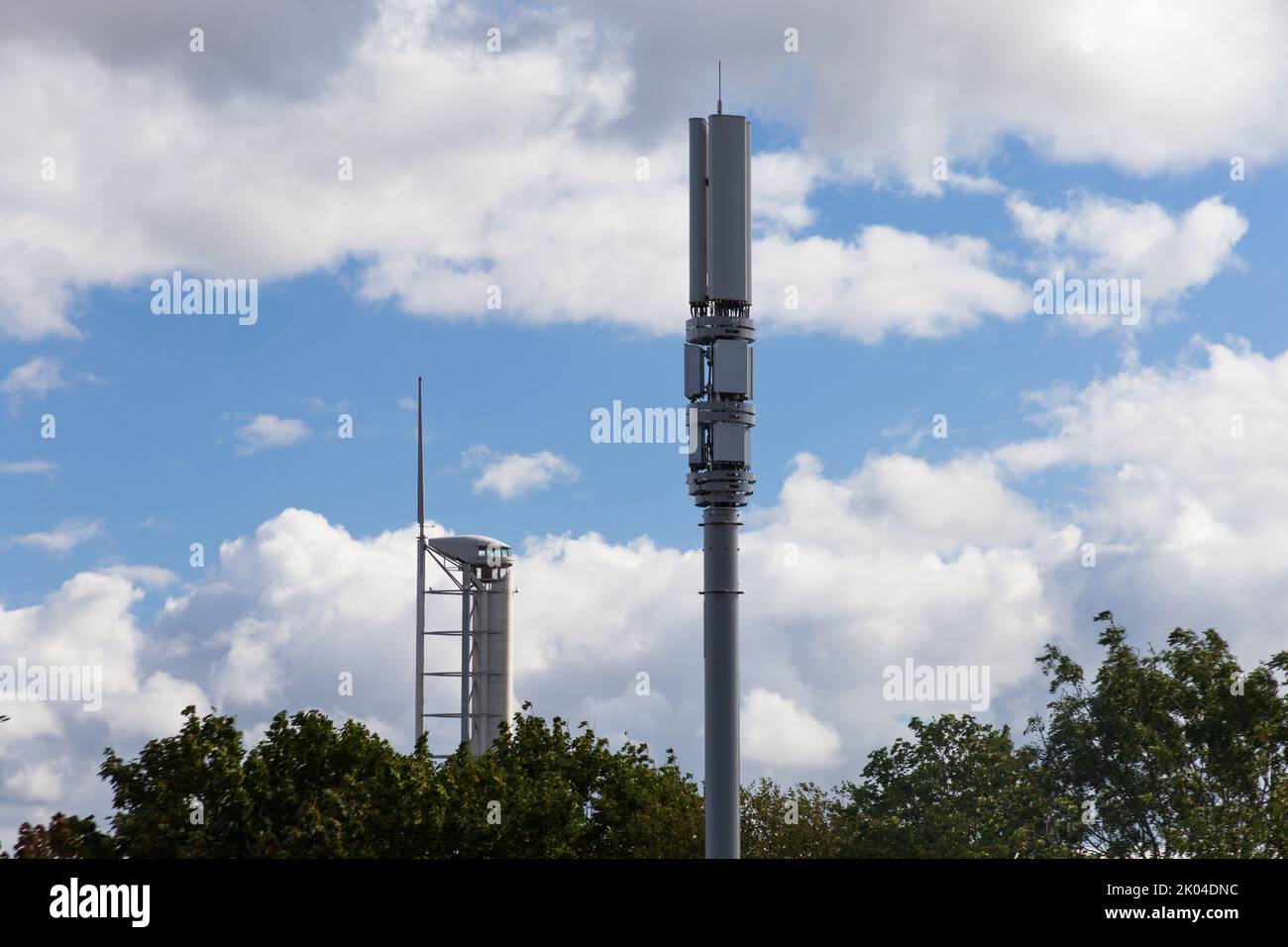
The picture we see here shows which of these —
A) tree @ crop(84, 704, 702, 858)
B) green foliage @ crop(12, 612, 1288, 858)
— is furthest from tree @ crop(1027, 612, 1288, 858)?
tree @ crop(84, 704, 702, 858)

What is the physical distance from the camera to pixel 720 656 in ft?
112

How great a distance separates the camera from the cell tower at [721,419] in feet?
110

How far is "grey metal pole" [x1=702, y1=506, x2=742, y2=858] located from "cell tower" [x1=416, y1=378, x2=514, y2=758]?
48435 millimetres

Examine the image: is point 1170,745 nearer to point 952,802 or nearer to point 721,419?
point 952,802

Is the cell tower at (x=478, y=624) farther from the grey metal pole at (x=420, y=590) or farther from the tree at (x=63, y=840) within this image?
the tree at (x=63, y=840)

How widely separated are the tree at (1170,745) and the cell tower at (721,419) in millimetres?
30833

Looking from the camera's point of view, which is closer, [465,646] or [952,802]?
[952,802]

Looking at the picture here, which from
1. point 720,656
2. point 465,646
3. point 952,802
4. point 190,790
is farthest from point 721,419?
point 465,646

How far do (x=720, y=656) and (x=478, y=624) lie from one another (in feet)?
162

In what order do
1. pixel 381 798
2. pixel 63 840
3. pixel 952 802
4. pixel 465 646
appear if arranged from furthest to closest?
pixel 465 646 < pixel 952 802 < pixel 381 798 < pixel 63 840

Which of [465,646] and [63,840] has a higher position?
[465,646]
